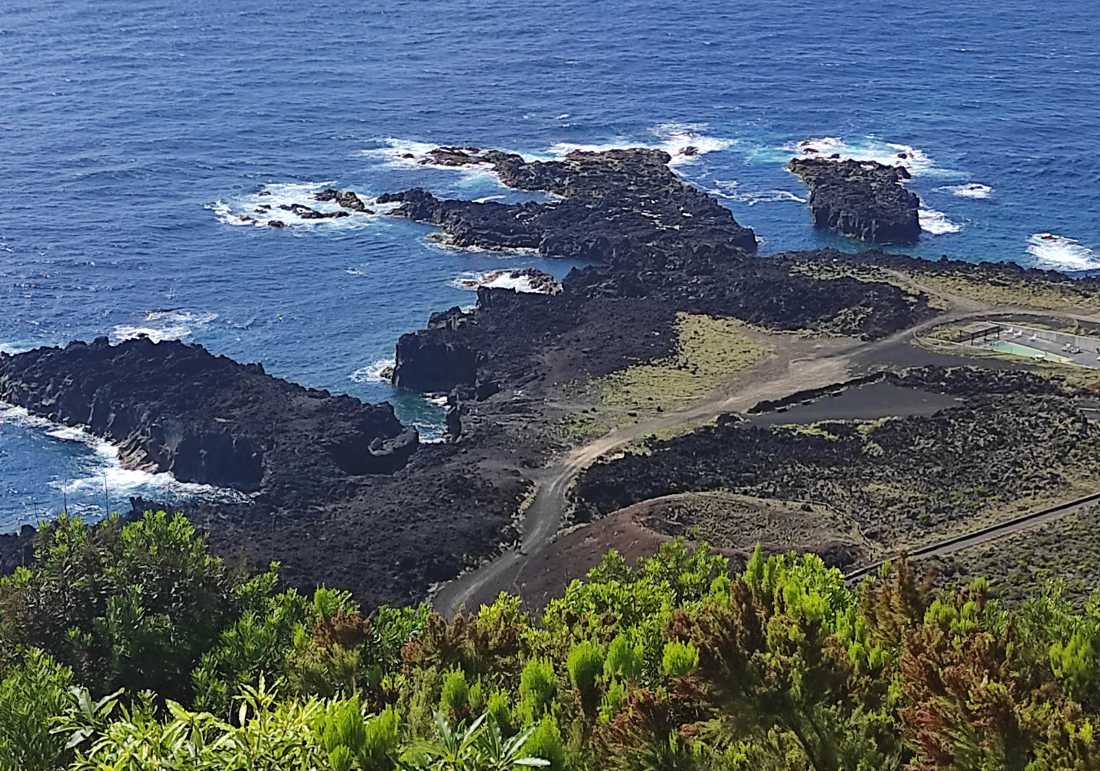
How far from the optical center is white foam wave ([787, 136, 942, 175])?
107875 mm

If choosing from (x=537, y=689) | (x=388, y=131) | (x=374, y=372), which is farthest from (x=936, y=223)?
(x=537, y=689)

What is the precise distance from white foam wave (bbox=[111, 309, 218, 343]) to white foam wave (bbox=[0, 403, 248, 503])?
9723 mm

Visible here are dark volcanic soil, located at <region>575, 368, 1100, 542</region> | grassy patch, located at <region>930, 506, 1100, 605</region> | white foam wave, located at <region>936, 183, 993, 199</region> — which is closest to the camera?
A: grassy patch, located at <region>930, 506, 1100, 605</region>

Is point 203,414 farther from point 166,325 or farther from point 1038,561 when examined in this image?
point 1038,561

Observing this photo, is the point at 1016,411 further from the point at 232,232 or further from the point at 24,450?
the point at 232,232

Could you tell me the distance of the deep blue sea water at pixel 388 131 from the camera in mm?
79875

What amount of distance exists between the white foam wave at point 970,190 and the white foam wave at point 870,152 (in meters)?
4.13

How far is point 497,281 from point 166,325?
66.5 ft

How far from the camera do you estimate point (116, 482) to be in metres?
62.8

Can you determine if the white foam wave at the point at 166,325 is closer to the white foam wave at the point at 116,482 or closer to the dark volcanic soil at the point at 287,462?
the dark volcanic soil at the point at 287,462

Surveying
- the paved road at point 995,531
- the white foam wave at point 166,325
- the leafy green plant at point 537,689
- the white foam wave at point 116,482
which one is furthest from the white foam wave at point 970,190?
the leafy green plant at point 537,689

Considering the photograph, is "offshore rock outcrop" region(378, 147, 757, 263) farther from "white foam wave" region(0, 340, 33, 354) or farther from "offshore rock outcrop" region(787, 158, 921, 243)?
"white foam wave" region(0, 340, 33, 354)

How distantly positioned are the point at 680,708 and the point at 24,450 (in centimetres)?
5722

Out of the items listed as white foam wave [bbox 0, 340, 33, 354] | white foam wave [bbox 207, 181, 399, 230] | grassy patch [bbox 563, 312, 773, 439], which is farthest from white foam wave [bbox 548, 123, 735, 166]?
white foam wave [bbox 0, 340, 33, 354]
